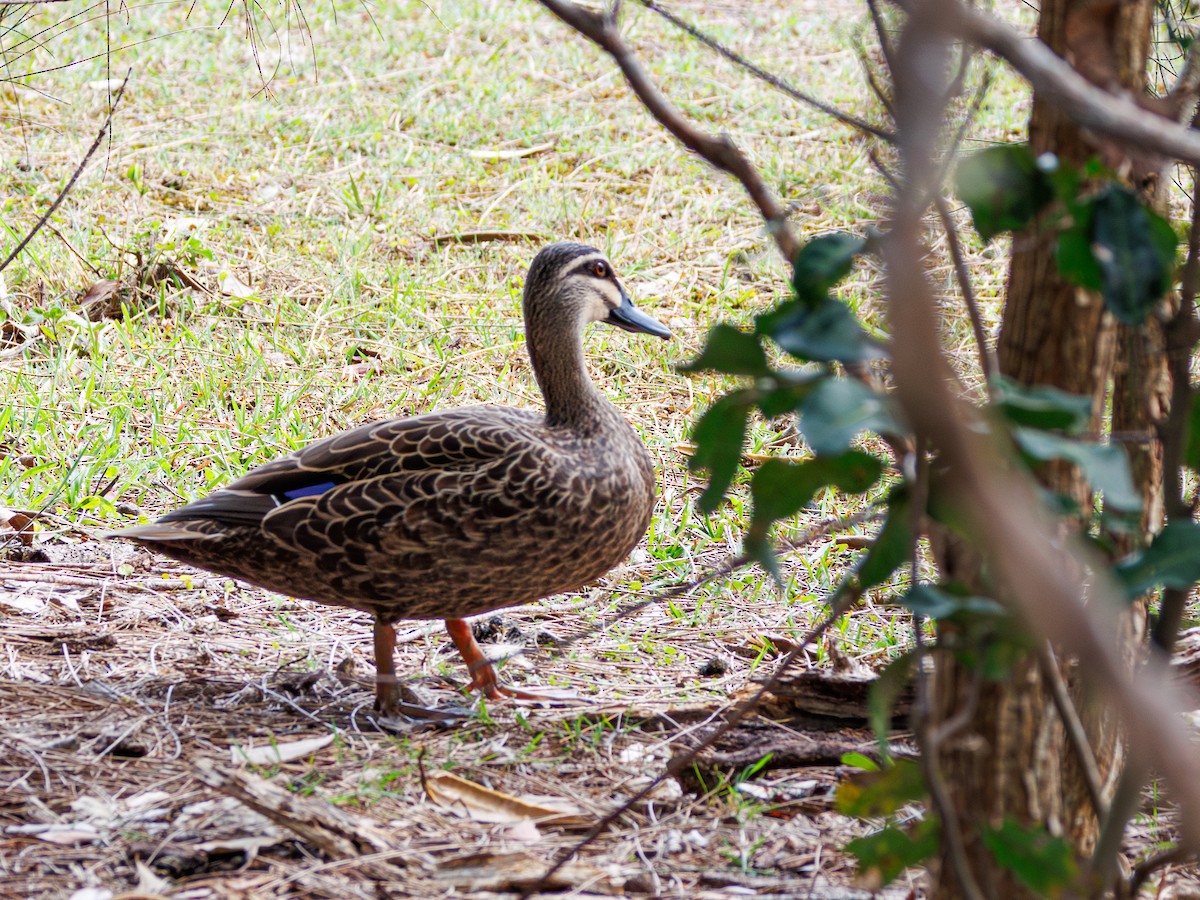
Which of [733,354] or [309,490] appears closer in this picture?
[733,354]

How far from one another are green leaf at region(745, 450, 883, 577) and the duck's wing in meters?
1.60

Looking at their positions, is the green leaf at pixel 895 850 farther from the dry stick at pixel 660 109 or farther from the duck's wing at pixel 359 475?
the duck's wing at pixel 359 475

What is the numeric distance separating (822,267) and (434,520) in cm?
181

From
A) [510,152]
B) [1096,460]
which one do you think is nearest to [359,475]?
[1096,460]

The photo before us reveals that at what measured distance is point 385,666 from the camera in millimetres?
3072

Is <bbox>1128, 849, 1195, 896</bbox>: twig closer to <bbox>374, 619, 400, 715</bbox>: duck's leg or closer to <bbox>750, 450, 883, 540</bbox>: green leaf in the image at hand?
<bbox>750, 450, 883, 540</bbox>: green leaf

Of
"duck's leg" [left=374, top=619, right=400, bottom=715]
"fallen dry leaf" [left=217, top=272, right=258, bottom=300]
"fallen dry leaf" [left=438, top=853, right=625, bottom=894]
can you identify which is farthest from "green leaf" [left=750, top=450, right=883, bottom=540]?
"fallen dry leaf" [left=217, top=272, right=258, bottom=300]

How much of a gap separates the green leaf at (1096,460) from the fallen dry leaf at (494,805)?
1.52 meters

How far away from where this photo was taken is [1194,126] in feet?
6.83

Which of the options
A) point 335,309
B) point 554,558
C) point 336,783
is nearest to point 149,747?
point 336,783

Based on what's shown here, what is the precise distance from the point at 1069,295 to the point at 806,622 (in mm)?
2041

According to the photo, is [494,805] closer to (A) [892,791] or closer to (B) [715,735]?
A: (B) [715,735]

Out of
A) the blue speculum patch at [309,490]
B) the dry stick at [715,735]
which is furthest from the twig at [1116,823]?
the blue speculum patch at [309,490]

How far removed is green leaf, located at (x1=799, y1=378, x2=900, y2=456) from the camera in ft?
3.67
